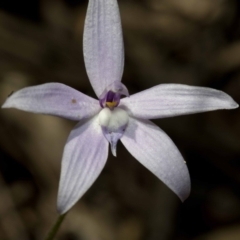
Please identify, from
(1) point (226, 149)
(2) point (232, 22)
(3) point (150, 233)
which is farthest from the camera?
(2) point (232, 22)

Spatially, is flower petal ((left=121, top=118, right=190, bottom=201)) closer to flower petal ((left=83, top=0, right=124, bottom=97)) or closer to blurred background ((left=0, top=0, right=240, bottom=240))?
flower petal ((left=83, top=0, right=124, bottom=97))

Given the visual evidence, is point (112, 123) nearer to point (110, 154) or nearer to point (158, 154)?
point (158, 154)

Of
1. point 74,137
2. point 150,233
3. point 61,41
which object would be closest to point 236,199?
point 150,233

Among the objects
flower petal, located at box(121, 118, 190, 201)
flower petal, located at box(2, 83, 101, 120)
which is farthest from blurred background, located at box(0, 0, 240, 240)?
flower petal, located at box(2, 83, 101, 120)

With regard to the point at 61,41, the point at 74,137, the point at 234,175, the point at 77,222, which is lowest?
the point at 77,222

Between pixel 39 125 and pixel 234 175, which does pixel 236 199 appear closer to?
pixel 234 175

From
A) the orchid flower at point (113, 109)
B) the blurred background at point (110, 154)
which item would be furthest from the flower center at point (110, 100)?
the blurred background at point (110, 154)

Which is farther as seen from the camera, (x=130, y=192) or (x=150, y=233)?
(x=130, y=192)
